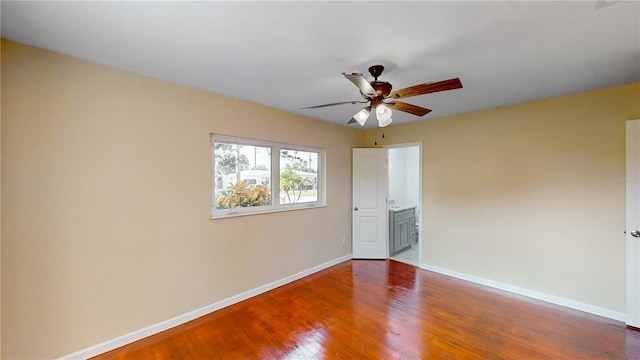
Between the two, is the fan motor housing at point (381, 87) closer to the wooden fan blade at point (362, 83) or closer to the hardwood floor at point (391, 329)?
the wooden fan blade at point (362, 83)

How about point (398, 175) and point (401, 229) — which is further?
point (398, 175)

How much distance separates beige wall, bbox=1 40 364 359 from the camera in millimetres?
1761

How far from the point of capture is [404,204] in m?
5.84

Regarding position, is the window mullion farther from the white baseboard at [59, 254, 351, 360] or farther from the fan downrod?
the fan downrod

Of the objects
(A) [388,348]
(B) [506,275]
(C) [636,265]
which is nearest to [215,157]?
(A) [388,348]

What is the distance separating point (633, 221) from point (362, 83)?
298 centimetres

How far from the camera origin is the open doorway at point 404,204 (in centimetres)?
462

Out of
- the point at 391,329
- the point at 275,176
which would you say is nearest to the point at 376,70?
the point at 275,176

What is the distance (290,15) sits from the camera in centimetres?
144

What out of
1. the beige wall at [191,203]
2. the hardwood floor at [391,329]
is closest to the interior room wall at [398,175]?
the beige wall at [191,203]

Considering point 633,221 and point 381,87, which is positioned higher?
point 381,87

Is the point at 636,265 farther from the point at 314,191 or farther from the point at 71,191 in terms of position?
the point at 71,191

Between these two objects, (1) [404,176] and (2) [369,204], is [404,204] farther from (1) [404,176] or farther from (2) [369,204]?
(2) [369,204]

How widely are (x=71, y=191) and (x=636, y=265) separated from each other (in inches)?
198
